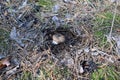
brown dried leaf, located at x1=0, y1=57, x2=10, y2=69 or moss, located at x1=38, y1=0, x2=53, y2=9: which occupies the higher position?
moss, located at x1=38, y1=0, x2=53, y2=9

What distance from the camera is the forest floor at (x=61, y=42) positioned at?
214 centimetres

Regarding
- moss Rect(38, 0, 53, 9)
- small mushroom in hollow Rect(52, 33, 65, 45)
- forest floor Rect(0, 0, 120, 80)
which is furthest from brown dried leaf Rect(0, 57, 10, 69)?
moss Rect(38, 0, 53, 9)

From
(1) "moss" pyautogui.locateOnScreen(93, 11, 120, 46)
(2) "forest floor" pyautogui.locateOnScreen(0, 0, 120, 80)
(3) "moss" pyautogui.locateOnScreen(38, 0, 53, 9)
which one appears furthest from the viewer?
(3) "moss" pyautogui.locateOnScreen(38, 0, 53, 9)

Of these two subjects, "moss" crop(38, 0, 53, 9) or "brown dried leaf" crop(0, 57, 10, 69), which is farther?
"moss" crop(38, 0, 53, 9)

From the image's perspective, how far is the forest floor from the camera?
84.2 inches

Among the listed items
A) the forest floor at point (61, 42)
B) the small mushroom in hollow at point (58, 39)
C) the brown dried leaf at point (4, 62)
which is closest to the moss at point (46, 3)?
the forest floor at point (61, 42)

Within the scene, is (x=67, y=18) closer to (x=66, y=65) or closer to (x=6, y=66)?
(x=66, y=65)

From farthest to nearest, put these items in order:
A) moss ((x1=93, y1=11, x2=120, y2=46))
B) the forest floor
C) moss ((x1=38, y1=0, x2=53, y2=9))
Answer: moss ((x1=38, y1=0, x2=53, y2=9))
moss ((x1=93, y1=11, x2=120, y2=46))
the forest floor

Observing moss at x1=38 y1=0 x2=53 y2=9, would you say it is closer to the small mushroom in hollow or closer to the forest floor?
the forest floor

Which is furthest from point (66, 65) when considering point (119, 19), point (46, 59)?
point (119, 19)

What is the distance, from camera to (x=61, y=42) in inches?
88.3

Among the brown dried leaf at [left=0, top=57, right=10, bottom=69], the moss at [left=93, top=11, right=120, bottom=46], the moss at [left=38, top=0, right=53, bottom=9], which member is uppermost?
the moss at [left=38, top=0, right=53, bottom=9]

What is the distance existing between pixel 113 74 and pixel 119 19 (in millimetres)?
488

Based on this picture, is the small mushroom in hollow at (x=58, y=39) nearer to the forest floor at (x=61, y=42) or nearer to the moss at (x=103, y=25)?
the forest floor at (x=61, y=42)
